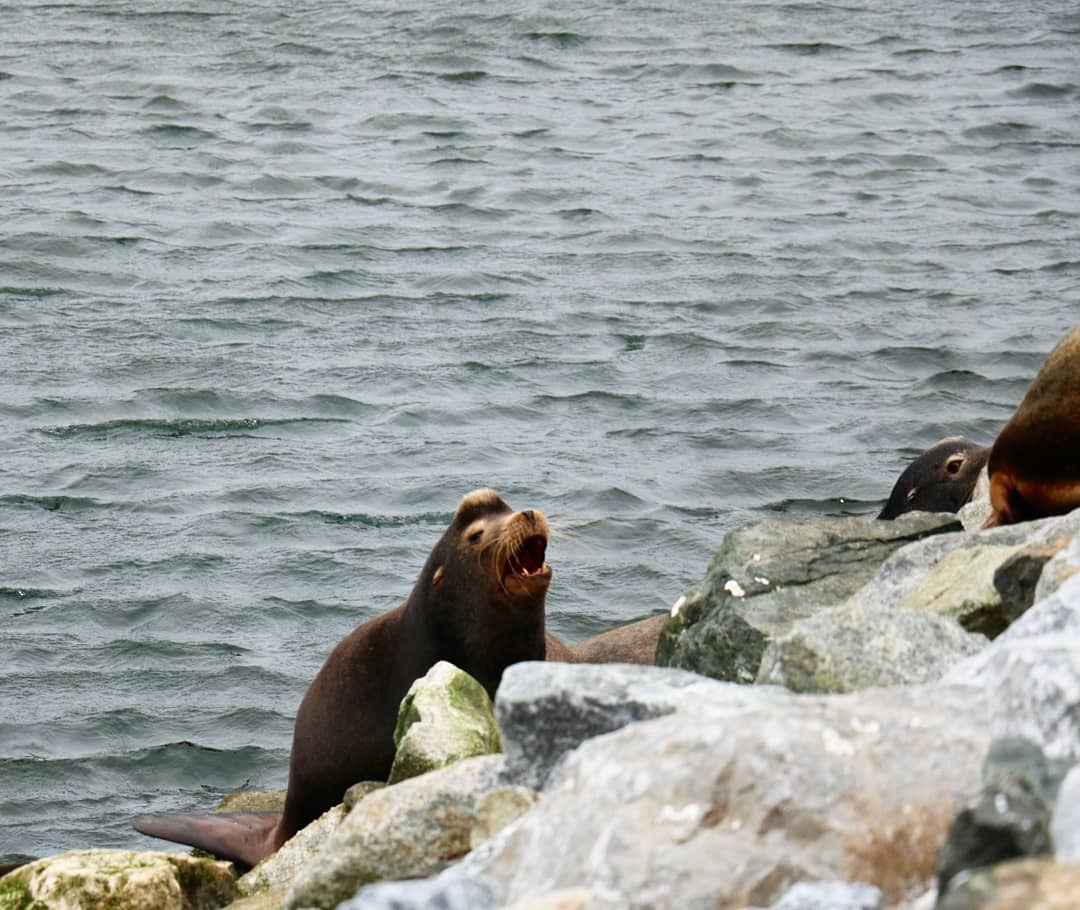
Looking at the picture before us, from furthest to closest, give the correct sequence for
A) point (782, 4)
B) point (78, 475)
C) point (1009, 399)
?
1. point (782, 4)
2. point (1009, 399)
3. point (78, 475)

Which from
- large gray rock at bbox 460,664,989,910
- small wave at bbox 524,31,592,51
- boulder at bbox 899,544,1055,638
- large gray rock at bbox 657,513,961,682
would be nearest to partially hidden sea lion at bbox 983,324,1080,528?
large gray rock at bbox 657,513,961,682

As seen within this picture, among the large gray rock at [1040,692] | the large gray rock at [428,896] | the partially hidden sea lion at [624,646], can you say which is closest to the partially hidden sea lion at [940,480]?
the partially hidden sea lion at [624,646]

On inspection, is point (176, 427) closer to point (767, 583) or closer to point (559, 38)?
point (767, 583)

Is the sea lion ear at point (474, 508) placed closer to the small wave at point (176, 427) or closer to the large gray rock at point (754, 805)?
the large gray rock at point (754, 805)

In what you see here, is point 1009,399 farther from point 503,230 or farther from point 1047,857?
point 1047,857

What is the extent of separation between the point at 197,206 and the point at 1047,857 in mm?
16304

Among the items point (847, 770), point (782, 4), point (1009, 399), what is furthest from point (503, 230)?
point (847, 770)

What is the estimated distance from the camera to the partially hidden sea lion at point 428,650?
840 centimetres

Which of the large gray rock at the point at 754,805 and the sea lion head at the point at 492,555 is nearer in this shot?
the large gray rock at the point at 754,805

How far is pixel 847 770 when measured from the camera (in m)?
3.84

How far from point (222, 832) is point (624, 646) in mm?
2370

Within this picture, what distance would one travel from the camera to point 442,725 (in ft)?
21.3

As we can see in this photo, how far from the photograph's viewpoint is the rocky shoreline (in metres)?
3.55

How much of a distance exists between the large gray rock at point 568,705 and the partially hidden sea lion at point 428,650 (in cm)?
365
